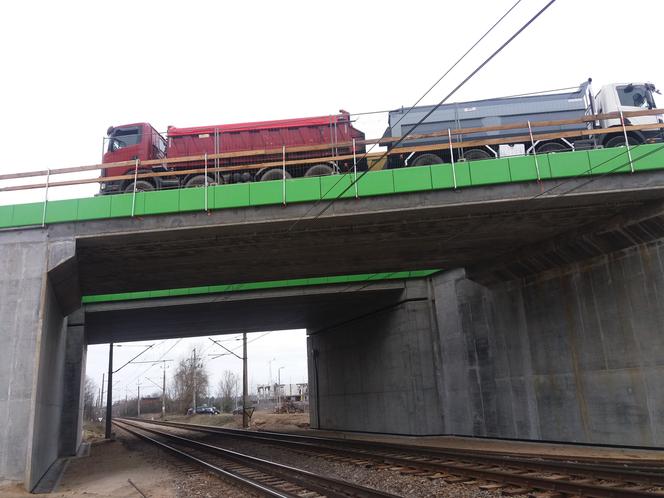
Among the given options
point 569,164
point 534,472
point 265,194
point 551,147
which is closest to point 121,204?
point 265,194

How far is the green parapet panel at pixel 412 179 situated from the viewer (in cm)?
1372

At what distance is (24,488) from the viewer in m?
11.9

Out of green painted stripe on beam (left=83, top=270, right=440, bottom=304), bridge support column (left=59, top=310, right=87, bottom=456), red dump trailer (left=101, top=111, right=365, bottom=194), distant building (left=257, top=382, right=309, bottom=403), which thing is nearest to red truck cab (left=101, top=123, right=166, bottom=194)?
red dump trailer (left=101, top=111, right=365, bottom=194)

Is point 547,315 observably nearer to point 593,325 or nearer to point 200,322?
point 593,325

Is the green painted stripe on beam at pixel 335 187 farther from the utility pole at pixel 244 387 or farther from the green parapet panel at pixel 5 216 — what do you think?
the utility pole at pixel 244 387

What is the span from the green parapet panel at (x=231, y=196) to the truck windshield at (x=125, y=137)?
8776 mm

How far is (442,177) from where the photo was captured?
1376 cm

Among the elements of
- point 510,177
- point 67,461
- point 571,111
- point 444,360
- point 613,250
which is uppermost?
point 571,111

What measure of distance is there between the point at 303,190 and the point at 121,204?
16.0 feet

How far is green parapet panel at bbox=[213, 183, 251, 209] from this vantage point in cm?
1401

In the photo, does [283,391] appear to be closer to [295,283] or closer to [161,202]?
[295,283]

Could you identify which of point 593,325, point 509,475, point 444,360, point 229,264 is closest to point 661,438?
point 593,325

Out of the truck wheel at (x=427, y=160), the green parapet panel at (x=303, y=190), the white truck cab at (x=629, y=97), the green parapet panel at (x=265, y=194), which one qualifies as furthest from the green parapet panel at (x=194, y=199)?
the white truck cab at (x=629, y=97)

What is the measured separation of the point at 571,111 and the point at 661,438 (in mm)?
11069
